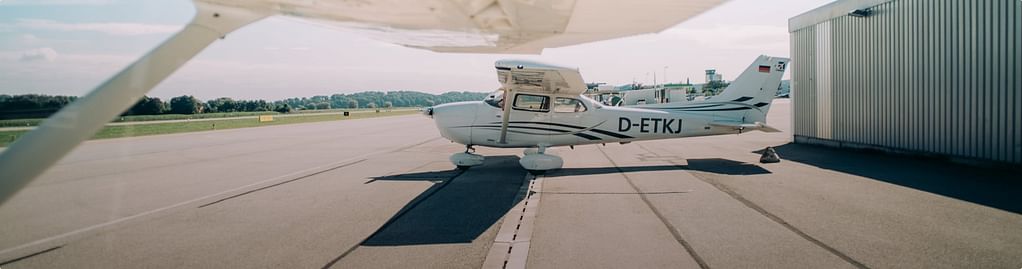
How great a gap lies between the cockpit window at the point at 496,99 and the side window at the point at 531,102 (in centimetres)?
34

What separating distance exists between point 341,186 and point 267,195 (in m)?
1.04

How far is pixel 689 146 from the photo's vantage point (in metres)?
12.5

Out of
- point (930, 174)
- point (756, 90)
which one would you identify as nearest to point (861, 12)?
point (756, 90)

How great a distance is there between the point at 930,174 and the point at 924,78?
9.29 ft

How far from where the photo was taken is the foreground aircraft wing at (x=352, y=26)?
1448 millimetres

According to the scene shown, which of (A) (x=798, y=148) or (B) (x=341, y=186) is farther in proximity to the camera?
(A) (x=798, y=148)

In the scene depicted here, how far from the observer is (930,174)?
6953mm

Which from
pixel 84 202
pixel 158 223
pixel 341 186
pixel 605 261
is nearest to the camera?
pixel 605 261

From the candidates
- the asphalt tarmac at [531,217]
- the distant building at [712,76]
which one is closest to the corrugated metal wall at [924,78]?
the asphalt tarmac at [531,217]

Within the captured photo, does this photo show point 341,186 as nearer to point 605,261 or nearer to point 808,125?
point 605,261

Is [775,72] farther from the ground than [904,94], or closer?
farther from the ground

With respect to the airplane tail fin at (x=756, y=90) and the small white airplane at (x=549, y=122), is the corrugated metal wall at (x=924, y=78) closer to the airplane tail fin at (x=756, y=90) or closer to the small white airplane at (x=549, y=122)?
the airplane tail fin at (x=756, y=90)

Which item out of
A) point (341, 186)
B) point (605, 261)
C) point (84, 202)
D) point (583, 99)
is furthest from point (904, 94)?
point (84, 202)

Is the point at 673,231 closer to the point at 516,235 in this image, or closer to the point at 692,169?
the point at 516,235
